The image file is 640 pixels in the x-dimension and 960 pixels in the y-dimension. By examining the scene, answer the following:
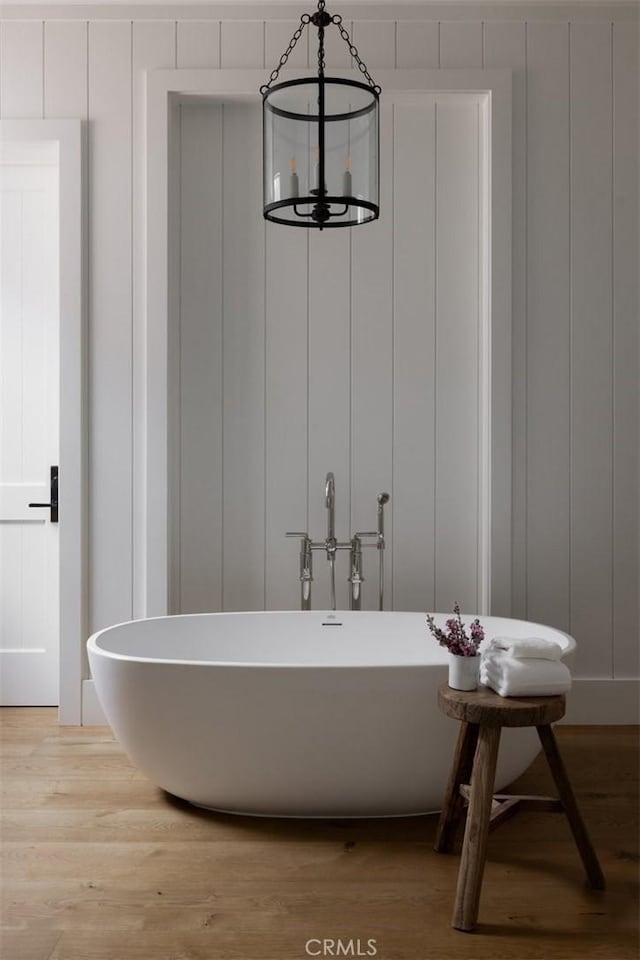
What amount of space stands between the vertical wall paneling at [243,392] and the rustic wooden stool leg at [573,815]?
1630 millimetres

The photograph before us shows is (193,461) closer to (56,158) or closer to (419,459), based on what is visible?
(419,459)

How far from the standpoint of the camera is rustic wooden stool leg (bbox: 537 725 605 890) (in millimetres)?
2145


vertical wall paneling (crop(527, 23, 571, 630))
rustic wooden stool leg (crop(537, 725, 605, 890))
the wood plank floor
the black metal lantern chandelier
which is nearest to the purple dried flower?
rustic wooden stool leg (crop(537, 725, 605, 890))

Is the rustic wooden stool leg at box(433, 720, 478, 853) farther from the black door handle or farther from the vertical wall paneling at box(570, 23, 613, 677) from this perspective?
the black door handle

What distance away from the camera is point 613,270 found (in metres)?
3.49

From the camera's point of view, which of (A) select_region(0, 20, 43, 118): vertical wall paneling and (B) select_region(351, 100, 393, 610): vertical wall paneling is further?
(B) select_region(351, 100, 393, 610): vertical wall paneling

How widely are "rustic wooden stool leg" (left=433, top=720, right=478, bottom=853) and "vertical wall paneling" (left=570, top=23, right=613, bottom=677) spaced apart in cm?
139

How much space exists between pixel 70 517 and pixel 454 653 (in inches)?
75.2

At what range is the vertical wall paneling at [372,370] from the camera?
140 inches

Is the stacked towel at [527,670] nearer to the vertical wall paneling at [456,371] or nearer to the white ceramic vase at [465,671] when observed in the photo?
the white ceramic vase at [465,671]

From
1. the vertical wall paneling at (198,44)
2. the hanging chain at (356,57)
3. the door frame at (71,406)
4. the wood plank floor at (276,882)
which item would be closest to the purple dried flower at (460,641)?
the wood plank floor at (276,882)

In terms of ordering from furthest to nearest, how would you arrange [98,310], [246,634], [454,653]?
[98,310] → [246,634] → [454,653]

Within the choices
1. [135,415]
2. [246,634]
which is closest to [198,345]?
[135,415]

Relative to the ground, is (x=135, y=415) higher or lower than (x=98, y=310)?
lower
